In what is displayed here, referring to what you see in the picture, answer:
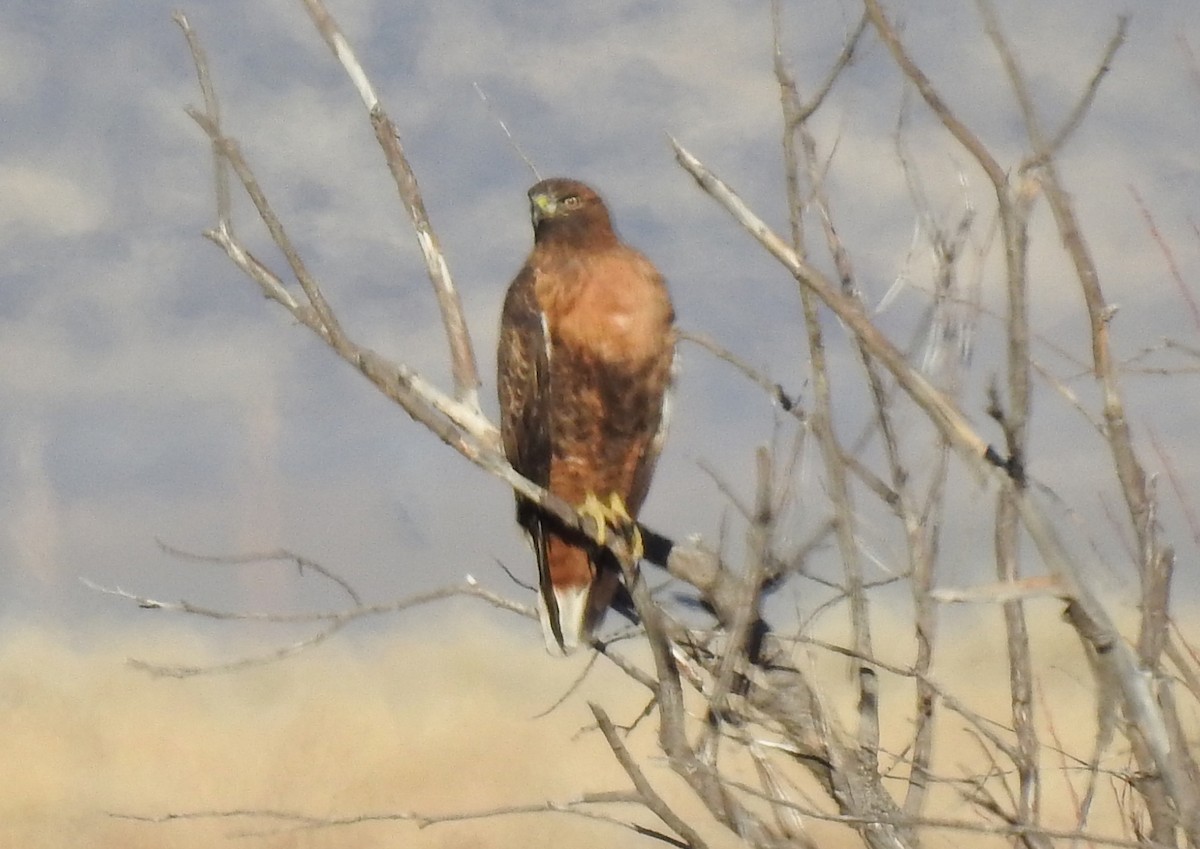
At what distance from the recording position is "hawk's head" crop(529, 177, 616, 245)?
3623mm

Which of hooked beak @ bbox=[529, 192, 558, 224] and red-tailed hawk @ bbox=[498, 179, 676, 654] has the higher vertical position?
hooked beak @ bbox=[529, 192, 558, 224]

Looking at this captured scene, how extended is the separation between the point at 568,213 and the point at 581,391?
0.54 metres

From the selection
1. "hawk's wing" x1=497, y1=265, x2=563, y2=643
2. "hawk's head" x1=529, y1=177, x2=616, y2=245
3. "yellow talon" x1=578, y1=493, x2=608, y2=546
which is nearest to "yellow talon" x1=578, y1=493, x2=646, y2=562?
"yellow talon" x1=578, y1=493, x2=608, y2=546

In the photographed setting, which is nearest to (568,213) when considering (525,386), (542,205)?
(542,205)

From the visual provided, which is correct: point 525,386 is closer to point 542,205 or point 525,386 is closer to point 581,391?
point 581,391

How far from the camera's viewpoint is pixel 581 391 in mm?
3434

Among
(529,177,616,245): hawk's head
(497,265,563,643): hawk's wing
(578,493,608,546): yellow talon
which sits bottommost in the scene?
(578,493,608,546): yellow talon

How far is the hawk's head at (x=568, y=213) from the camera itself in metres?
3.62

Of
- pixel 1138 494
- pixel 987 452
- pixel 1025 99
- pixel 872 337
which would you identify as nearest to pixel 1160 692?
pixel 1138 494

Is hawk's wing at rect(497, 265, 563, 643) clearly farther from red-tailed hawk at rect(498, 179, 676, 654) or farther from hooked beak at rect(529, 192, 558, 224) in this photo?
hooked beak at rect(529, 192, 558, 224)

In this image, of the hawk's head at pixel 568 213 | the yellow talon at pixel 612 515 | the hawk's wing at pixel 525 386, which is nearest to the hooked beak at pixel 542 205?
the hawk's head at pixel 568 213

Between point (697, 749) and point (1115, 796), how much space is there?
2.88 feet

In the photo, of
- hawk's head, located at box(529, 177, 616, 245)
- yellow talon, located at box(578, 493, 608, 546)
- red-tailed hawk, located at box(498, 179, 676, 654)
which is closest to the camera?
red-tailed hawk, located at box(498, 179, 676, 654)

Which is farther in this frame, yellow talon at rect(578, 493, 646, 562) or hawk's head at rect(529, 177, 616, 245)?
hawk's head at rect(529, 177, 616, 245)
